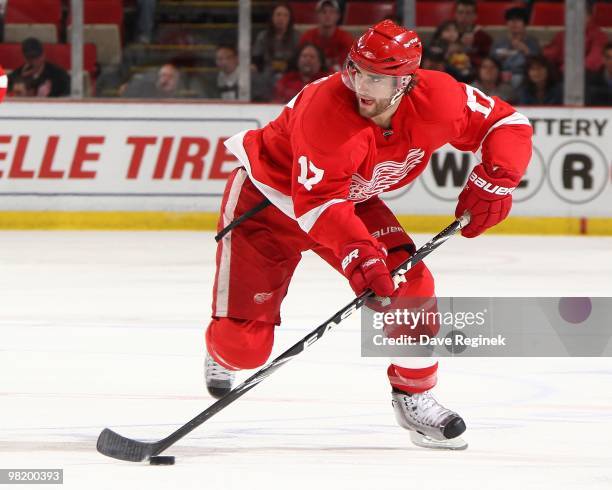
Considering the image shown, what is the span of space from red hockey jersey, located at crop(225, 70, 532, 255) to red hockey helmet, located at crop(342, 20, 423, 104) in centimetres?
7

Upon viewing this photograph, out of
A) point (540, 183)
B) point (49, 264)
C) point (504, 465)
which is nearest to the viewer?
point (504, 465)

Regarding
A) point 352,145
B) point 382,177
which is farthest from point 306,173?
point 382,177

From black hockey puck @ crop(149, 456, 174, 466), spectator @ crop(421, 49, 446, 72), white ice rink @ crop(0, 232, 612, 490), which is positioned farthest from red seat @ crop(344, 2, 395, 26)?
black hockey puck @ crop(149, 456, 174, 466)

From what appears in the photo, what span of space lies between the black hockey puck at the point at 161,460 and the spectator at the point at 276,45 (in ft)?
19.5

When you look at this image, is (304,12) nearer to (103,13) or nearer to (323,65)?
(323,65)

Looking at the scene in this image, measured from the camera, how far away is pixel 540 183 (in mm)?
8984

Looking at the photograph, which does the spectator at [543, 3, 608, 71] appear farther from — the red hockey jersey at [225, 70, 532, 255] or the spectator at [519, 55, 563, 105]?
the red hockey jersey at [225, 70, 532, 255]

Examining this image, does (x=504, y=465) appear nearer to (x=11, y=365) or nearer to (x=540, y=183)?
(x=11, y=365)

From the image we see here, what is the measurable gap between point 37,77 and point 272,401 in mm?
5403

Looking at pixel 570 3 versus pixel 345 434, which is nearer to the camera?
pixel 345 434

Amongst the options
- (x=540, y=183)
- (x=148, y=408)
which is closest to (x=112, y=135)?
(x=540, y=183)

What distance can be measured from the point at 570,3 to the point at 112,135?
2980mm

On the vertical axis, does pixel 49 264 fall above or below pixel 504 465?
below

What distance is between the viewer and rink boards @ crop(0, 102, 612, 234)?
901 cm
